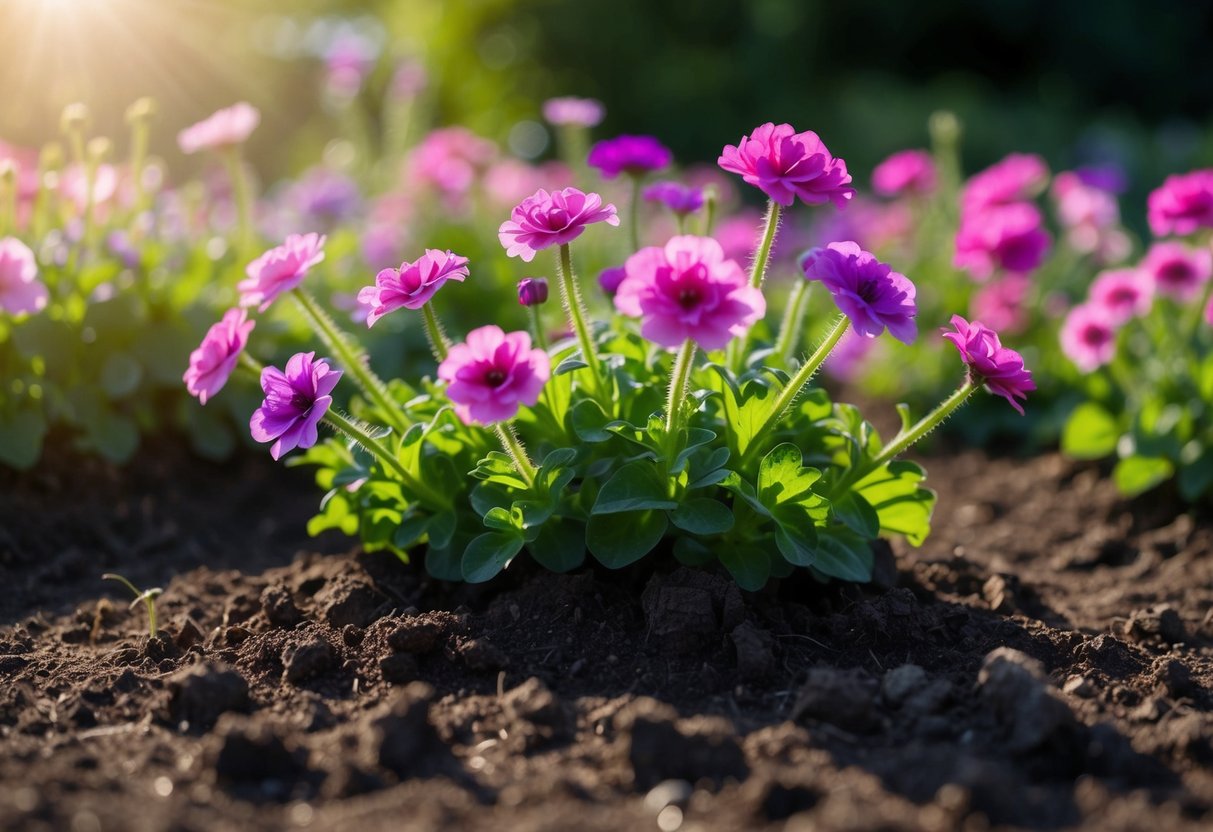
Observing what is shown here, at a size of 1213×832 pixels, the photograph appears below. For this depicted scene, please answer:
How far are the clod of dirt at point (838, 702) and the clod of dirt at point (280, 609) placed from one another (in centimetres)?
115

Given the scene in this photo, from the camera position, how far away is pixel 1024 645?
2473 mm

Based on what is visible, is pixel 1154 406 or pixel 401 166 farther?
pixel 401 166

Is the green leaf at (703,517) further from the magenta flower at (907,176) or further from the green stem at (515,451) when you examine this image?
the magenta flower at (907,176)

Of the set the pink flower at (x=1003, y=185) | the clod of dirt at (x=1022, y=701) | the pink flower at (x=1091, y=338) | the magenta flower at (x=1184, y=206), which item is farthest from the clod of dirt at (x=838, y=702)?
the pink flower at (x=1003, y=185)

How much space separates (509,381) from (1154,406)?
8.57 feet

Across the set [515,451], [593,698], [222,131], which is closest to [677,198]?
[515,451]

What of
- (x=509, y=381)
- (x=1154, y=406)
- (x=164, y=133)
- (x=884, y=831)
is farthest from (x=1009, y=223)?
(x=164, y=133)

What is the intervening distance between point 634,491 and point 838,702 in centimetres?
57

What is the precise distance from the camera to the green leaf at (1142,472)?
367cm

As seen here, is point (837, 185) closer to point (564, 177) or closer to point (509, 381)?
point (509, 381)

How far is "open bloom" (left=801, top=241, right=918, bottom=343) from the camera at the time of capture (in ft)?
6.87

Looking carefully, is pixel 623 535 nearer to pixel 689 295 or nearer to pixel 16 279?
pixel 689 295

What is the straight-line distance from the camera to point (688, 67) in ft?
37.6

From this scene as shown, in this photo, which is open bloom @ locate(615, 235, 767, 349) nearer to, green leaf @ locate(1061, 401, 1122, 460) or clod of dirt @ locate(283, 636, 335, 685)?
clod of dirt @ locate(283, 636, 335, 685)
